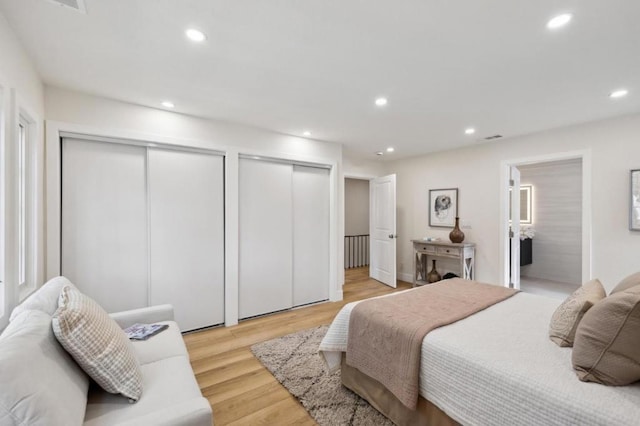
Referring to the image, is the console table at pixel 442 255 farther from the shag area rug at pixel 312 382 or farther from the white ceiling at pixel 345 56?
the shag area rug at pixel 312 382

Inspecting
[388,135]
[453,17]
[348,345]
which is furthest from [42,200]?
[388,135]

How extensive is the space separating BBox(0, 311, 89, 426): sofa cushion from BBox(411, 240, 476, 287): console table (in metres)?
4.39

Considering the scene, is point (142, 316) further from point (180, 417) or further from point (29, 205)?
point (180, 417)

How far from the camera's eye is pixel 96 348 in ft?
4.17

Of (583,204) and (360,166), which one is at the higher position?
(360,166)

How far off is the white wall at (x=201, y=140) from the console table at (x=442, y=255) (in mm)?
1475

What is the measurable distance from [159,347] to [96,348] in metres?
0.62

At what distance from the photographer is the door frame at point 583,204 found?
335 centimetres

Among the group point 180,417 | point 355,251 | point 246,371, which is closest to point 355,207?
point 355,251

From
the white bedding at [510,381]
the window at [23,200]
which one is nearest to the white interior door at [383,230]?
the white bedding at [510,381]

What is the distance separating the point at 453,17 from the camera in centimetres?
156

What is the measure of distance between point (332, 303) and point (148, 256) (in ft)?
8.25

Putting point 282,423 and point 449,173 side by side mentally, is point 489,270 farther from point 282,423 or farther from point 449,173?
point 282,423

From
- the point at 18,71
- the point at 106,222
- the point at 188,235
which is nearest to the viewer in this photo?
the point at 18,71
